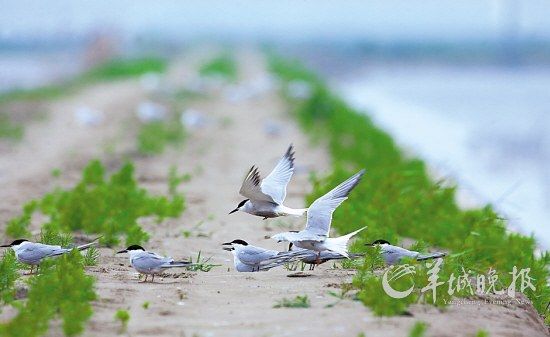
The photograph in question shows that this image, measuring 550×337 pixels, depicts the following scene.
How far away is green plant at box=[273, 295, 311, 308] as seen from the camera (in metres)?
5.30

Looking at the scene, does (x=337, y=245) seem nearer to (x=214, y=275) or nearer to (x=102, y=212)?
(x=214, y=275)

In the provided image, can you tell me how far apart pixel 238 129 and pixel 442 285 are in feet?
45.3

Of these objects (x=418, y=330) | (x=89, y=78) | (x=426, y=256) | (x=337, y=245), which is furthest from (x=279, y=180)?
(x=89, y=78)

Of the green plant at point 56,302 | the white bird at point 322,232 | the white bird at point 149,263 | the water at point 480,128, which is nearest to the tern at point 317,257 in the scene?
the white bird at point 322,232

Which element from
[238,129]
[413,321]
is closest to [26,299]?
[413,321]

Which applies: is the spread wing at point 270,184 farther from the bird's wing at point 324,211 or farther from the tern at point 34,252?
the tern at point 34,252

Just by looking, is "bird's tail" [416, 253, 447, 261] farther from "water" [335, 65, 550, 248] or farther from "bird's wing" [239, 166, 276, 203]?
"water" [335, 65, 550, 248]

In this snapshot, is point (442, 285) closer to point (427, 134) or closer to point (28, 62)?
point (427, 134)

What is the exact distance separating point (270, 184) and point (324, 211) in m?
0.64

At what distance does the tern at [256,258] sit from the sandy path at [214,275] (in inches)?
3.1

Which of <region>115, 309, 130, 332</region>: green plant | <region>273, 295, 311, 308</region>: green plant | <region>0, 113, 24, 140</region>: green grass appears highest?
<region>0, 113, 24, 140</region>: green grass

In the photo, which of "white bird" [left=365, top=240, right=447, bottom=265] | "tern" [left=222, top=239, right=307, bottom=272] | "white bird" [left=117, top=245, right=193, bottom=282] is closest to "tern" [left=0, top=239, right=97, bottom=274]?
"white bird" [left=117, top=245, right=193, bottom=282]

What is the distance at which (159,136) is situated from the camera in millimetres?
16172

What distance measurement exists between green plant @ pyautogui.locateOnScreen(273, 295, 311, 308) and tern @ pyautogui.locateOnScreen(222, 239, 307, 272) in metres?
0.84
